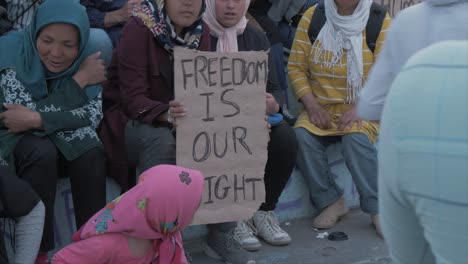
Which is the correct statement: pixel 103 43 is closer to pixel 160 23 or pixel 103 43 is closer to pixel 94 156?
pixel 160 23

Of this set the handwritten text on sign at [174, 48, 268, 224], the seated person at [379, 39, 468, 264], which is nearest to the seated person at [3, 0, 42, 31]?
the handwritten text on sign at [174, 48, 268, 224]

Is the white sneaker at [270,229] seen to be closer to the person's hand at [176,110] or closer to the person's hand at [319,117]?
the person's hand at [319,117]

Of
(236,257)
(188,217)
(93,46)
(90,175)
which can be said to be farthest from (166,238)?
(93,46)

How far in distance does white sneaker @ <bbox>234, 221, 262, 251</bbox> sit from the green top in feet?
3.52

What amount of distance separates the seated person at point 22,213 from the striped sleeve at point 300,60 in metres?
2.09

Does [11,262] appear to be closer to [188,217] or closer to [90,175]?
[90,175]

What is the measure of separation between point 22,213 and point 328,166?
87.7 inches

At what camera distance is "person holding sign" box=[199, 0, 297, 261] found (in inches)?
187

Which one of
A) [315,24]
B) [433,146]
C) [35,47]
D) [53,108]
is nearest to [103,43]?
[35,47]

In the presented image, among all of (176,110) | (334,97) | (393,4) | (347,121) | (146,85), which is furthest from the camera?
(393,4)

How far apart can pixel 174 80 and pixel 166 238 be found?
1.06m

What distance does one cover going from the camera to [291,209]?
212 inches

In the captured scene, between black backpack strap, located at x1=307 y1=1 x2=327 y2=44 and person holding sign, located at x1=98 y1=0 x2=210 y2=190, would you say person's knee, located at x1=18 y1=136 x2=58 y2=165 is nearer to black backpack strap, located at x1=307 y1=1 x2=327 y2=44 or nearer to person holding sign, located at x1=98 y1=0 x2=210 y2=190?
person holding sign, located at x1=98 y1=0 x2=210 y2=190

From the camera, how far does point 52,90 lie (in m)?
4.33
